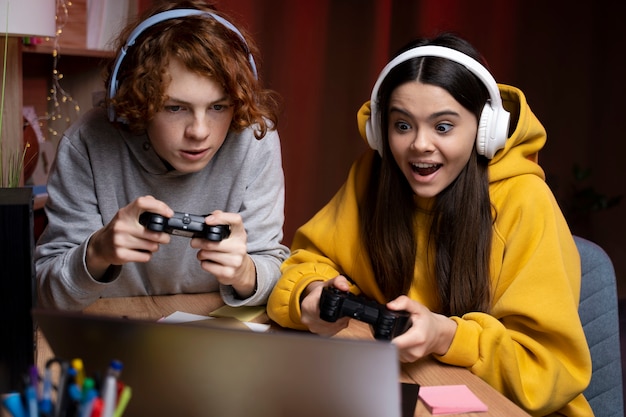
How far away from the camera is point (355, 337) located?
1187 mm

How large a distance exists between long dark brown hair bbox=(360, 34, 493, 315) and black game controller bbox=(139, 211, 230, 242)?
34 cm

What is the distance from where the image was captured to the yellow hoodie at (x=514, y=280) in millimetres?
1113

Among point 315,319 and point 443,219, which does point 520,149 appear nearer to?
point 443,219

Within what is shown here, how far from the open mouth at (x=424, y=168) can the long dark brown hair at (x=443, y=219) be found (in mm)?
53

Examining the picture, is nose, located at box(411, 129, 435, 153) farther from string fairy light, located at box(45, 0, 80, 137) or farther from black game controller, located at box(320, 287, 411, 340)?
string fairy light, located at box(45, 0, 80, 137)

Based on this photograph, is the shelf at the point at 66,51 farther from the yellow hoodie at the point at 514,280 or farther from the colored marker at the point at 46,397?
the colored marker at the point at 46,397

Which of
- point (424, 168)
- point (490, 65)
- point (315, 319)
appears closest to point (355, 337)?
point (315, 319)

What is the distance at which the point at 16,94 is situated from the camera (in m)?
2.29

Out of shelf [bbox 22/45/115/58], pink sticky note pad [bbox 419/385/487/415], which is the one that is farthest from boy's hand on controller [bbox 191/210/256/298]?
shelf [bbox 22/45/115/58]

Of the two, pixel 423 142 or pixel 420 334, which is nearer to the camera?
pixel 420 334

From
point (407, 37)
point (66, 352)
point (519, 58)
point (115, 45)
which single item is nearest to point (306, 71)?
point (407, 37)

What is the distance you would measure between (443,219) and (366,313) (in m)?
0.38

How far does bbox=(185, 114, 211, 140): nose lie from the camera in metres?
1.25

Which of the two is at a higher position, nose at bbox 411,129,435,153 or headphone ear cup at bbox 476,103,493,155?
headphone ear cup at bbox 476,103,493,155
